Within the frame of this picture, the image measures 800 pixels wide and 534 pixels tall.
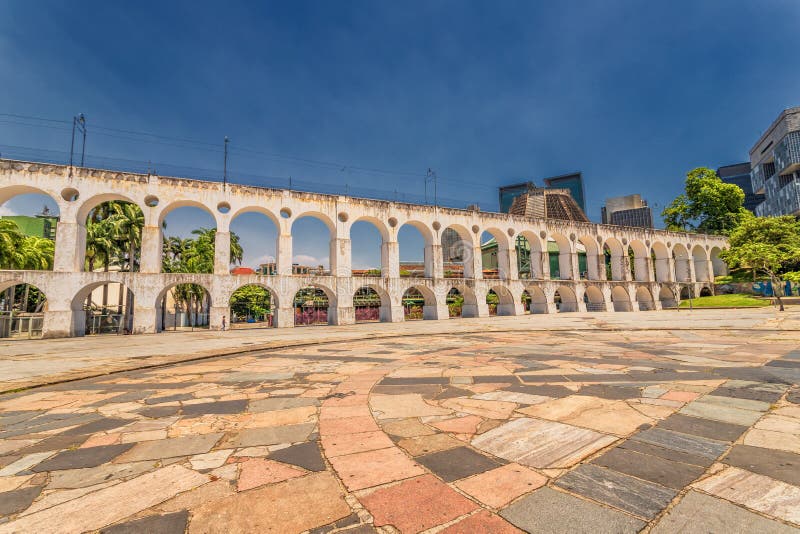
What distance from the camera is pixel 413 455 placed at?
8.76 feet

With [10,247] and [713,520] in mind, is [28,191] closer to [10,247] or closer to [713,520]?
[10,247]

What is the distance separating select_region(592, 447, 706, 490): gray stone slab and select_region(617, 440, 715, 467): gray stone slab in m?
0.05

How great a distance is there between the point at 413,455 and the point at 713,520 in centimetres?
166

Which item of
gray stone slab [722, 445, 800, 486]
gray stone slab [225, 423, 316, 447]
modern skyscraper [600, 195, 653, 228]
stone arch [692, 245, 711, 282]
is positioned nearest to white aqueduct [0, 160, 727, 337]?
stone arch [692, 245, 711, 282]

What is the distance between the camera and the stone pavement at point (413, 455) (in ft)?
6.22

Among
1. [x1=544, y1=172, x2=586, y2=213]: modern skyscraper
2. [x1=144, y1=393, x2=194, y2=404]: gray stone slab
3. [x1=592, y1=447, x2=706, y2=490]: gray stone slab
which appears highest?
[x1=544, y1=172, x2=586, y2=213]: modern skyscraper

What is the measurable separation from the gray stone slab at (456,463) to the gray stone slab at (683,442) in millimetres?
1261

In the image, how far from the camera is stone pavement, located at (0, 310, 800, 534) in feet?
6.22

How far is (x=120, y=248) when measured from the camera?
94.5 ft

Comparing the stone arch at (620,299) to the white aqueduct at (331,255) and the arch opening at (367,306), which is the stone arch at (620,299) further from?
the arch opening at (367,306)

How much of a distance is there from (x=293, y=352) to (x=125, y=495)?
23.8ft

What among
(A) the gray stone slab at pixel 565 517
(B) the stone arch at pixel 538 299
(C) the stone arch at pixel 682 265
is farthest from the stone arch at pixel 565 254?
(A) the gray stone slab at pixel 565 517

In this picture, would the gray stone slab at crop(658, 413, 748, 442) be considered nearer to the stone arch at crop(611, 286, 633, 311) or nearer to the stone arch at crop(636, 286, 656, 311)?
the stone arch at crop(611, 286, 633, 311)

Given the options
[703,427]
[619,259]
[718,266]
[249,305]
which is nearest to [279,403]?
[703,427]
